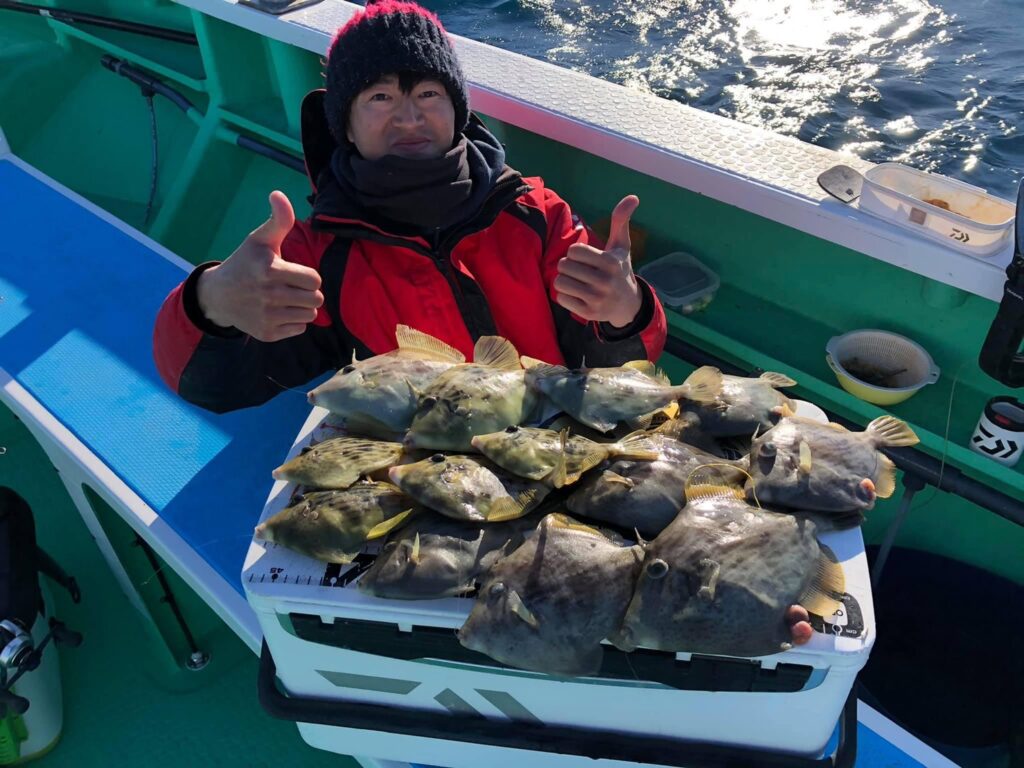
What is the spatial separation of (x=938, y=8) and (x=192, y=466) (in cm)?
921

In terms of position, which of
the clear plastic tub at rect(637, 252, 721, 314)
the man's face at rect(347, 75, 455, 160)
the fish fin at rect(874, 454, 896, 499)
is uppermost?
the man's face at rect(347, 75, 455, 160)

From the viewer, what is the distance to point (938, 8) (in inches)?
322

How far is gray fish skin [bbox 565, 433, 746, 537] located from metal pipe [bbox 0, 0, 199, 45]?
15.1ft

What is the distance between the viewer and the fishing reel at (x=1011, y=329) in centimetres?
208

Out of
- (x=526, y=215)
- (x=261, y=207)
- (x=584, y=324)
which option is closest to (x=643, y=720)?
(x=584, y=324)

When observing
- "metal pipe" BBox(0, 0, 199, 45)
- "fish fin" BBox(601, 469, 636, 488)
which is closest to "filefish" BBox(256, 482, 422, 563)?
"fish fin" BBox(601, 469, 636, 488)

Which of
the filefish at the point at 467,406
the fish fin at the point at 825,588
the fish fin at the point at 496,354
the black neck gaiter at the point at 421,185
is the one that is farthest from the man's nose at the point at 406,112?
the fish fin at the point at 825,588

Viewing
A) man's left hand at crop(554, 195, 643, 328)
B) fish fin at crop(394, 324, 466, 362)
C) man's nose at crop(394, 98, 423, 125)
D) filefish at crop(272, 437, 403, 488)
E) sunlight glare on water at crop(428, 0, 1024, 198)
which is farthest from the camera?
sunlight glare on water at crop(428, 0, 1024, 198)

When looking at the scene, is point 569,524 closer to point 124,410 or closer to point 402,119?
point 402,119

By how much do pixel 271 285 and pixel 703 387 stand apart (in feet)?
3.05

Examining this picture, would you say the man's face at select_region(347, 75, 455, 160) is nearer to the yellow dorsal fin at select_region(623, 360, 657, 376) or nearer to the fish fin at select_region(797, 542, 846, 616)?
the yellow dorsal fin at select_region(623, 360, 657, 376)

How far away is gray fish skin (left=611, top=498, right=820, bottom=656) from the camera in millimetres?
1118

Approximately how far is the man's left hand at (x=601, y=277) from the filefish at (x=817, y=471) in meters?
0.56

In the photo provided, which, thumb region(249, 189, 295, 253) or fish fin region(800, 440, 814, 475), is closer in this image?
fish fin region(800, 440, 814, 475)
